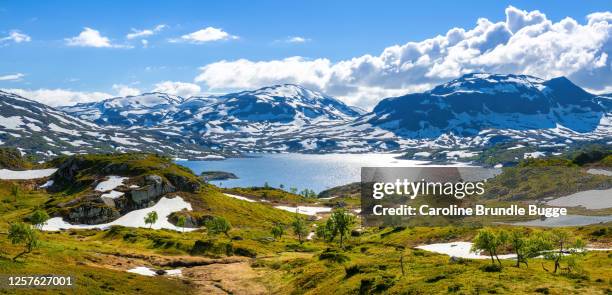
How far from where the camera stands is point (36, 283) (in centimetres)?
6400

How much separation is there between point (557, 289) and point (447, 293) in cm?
1068

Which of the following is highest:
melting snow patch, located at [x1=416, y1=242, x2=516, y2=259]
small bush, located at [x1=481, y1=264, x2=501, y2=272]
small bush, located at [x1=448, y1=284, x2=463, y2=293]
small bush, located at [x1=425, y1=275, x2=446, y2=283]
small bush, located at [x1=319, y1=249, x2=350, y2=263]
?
small bush, located at [x1=481, y1=264, x2=501, y2=272]

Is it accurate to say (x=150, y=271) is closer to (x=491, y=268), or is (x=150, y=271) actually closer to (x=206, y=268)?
(x=206, y=268)

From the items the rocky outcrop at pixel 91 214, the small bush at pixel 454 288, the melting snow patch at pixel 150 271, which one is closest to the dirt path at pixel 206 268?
the melting snow patch at pixel 150 271

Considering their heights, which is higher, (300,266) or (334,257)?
(334,257)

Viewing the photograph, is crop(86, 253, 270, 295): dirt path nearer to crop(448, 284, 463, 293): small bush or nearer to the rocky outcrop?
crop(448, 284, 463, 293): small bush

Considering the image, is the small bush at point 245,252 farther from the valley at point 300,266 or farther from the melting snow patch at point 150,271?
the melting snow patch at point 150,271

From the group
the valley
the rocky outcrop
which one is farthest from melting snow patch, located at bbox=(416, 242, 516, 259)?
the rocky outcrop

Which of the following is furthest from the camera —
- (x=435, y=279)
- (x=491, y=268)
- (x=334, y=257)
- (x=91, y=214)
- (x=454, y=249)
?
(x=91, y=214)

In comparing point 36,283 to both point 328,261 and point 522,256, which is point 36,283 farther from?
point 522,256

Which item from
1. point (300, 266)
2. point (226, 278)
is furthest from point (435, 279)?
point (226, 278)

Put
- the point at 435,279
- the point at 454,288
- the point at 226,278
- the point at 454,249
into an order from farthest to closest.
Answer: the point at 454,249
the point at 226,278
the point at 435,279
the point at 454,288

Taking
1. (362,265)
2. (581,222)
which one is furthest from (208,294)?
(581,222)

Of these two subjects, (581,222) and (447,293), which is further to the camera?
(581,222)
